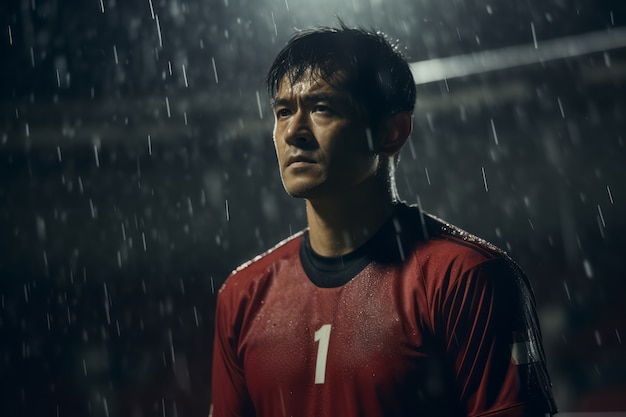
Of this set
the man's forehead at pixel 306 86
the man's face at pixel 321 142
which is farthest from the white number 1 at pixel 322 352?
the man's forehead at pixel 306 86

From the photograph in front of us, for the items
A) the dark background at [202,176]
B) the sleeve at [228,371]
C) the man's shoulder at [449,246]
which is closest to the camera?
the man's shoulder at [449,246]

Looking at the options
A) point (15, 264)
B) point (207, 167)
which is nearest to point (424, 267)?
point (207, 167)

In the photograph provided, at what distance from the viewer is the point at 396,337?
44.6 inches

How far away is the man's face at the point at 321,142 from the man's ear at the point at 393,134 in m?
0.05

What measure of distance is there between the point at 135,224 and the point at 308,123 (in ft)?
13.7

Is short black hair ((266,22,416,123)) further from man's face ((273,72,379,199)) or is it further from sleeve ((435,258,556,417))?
sleeve ((435,258,556,417))

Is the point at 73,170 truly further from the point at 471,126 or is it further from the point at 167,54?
the point at 471,126

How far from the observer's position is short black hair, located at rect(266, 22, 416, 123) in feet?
4.22

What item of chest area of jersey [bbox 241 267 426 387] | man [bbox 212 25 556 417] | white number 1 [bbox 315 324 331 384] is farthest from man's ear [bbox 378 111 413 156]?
white number 1 [bbox 315 324 331 384]

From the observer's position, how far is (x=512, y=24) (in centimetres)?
450

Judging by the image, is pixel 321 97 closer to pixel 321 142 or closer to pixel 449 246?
pixel 321 142

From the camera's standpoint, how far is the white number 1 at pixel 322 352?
1.20m

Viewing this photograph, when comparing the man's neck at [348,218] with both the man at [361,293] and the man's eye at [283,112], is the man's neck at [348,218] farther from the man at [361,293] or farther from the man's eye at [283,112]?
the man's eye at [283,112]

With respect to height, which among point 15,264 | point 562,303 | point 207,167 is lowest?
point 562,303
